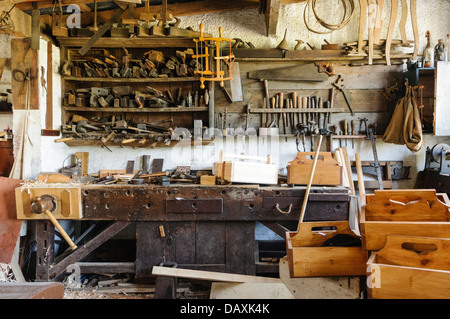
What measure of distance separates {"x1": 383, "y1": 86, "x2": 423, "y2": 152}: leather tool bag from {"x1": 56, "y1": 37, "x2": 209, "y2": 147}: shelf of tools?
2288 mm

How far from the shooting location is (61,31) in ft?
12.9

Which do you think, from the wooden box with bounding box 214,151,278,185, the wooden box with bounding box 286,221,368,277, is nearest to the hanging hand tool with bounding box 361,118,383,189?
the wooden box with bounding box 214,151,278,185

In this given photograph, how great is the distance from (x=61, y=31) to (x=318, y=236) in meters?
3.64

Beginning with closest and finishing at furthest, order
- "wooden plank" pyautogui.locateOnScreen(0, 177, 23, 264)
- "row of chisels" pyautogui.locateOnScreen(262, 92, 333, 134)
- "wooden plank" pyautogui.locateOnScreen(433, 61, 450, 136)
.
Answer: "wooden plank" pyautogui.locateOnScreen(0, 177, 23, 264)
"wooden plank" pyautogui.locateOnScreen(433, 61, 450, 136)
"row of chisels" pyautogui.locateOnScreen(262, 92, 333, 134)

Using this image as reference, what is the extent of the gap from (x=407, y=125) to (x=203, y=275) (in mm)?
2855

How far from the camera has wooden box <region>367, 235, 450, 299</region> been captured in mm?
1562

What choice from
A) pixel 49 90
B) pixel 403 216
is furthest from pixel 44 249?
pixel 403 216

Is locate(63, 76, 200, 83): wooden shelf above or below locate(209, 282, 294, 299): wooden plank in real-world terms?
above

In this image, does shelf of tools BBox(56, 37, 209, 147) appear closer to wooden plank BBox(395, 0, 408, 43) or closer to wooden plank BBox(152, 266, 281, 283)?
wooden plank BBox(152, 266, 281, 283)

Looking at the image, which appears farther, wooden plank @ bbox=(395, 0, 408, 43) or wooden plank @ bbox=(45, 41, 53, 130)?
wooden plank @ bbox=(45, 41, 53, 130)

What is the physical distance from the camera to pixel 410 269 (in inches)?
63.2

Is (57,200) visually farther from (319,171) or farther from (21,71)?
(319,171)
